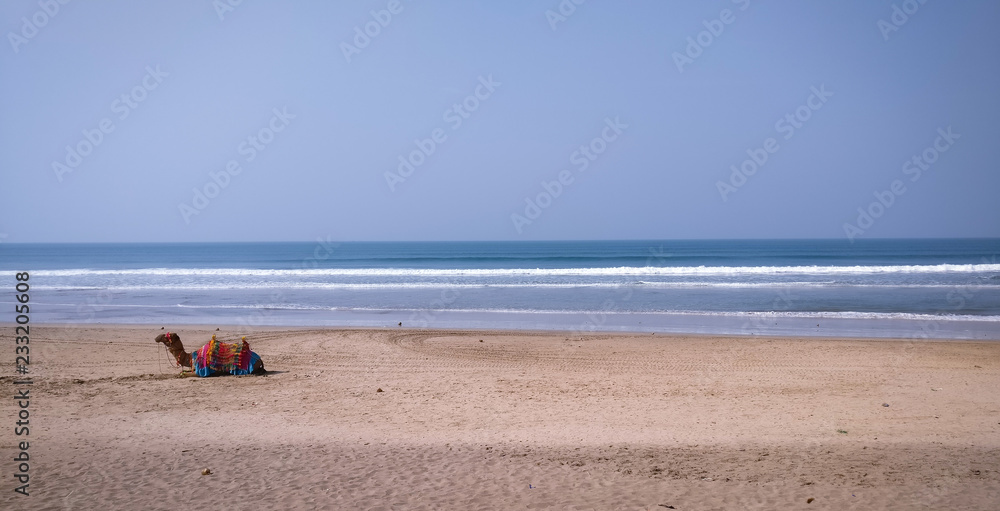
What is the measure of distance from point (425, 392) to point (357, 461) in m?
3.02

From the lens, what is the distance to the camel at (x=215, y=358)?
962 centimetres

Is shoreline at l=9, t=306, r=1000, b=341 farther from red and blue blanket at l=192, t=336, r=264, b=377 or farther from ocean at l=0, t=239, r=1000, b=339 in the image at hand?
red and blue blanket at l=192, t=336, r=264, b=377

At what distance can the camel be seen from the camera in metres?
9.62

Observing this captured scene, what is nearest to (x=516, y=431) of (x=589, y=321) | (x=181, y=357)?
(x=181, y=357)

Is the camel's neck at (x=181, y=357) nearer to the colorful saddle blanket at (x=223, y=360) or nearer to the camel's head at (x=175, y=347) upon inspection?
the camel's head at (x=175, y=347)

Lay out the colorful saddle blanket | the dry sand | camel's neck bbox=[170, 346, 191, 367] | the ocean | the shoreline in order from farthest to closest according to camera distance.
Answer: the ocean → the shoreline → camel's neck bbox=[170, 346, 191, 367] → the colorful saddle blanket → the dry sand

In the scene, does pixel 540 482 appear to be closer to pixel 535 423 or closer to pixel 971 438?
pixel 535 423

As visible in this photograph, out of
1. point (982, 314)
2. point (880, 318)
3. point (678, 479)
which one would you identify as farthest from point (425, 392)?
point (982, 314)

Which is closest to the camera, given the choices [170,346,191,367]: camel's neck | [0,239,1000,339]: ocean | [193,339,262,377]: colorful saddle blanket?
[193,339,262,377]: colorful saddle blanket

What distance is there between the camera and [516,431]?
A: 6.86 m

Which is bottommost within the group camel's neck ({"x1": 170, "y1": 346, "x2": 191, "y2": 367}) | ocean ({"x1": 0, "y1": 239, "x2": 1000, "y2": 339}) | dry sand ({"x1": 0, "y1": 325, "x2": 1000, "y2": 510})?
ocean ({"x1": 0, "y1": 239, "x2": 1000, "y2": 339})

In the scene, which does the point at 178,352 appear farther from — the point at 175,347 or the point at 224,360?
the point at 224,360

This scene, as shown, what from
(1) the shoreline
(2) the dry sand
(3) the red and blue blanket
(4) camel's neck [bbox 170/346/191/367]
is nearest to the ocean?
(1) the shoreline

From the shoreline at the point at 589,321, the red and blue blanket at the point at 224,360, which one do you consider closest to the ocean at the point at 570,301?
the shoreline at the point at 589,321
